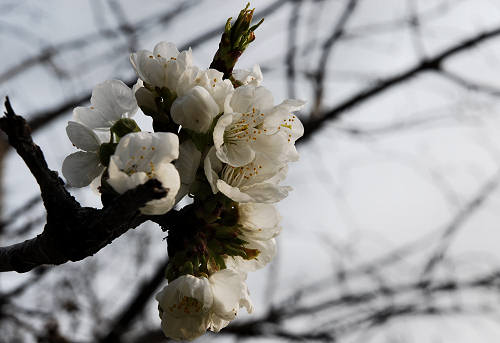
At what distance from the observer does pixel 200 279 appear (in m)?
1.16

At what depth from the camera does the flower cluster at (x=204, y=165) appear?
1166mm

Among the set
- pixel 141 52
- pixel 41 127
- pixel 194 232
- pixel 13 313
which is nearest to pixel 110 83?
pixel 141 52

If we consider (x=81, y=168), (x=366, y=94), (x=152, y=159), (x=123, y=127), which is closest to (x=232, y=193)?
(x=152, y=159)

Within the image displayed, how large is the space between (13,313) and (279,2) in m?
3.59

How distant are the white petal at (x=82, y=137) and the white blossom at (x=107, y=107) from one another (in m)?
0.06

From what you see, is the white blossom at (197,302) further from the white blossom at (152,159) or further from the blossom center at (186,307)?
the white blossom at (152,159)

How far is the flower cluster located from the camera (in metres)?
1.17

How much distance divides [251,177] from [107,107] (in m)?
0.49

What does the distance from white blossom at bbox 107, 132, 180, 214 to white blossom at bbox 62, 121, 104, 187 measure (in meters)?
0.25

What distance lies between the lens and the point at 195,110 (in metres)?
1.16

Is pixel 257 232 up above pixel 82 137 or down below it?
below

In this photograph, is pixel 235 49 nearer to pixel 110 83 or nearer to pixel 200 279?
pixel 110 83

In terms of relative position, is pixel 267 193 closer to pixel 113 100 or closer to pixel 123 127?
pixel 123 127

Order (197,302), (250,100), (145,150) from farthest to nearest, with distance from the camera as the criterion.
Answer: (250,100)
(197,302)
(145,150)
